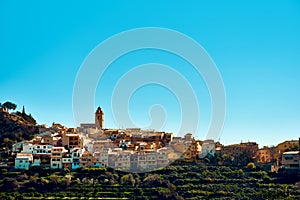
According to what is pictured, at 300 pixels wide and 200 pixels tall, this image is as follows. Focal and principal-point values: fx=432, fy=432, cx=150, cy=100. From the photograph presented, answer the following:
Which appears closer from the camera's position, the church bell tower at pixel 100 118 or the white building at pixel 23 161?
the white building at pixel 23 161

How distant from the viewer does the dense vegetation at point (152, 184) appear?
65.8 feet

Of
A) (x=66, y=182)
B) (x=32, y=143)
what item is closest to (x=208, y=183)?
(x=66, y=182)

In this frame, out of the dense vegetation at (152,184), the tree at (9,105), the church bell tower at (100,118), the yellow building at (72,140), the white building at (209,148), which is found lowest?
the dense vegetation at (152,184)

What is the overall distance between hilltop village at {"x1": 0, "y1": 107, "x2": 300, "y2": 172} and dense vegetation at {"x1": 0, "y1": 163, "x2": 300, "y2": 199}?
1.35 meters

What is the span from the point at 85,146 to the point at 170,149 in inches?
220

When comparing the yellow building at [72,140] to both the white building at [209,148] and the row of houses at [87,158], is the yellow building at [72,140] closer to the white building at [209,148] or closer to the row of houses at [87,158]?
the row of houses at [87,158]

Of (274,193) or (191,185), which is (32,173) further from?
(274,193)

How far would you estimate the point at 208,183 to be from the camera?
21.9m

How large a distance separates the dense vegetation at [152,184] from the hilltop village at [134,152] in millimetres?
1352

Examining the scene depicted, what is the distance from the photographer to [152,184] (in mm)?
21250

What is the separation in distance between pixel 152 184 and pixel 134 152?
534 centimetres

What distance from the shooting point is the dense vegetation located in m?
20.1

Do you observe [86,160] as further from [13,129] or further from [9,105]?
[9,105]

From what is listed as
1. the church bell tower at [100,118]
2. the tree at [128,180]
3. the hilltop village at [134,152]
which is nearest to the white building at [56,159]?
the hilltop village at [134,152]
